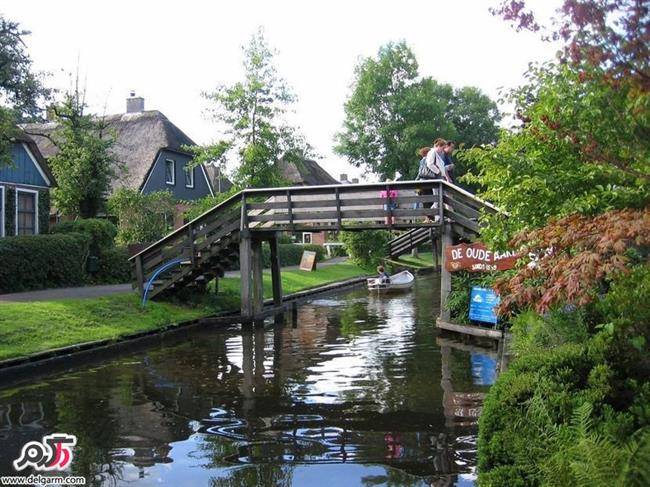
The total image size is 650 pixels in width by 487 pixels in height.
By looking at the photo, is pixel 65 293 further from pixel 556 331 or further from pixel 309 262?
pixel 556 331

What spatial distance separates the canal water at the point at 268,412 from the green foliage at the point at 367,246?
21196mm

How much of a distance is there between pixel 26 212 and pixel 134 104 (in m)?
19.6

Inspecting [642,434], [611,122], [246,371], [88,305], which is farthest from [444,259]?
[642,434]

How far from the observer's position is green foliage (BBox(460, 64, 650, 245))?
15.3 feet

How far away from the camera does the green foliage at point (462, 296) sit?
542 inches

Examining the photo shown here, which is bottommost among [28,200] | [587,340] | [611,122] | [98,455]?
[98,455]

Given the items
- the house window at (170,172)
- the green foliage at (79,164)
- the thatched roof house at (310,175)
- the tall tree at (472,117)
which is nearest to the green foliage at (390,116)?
the thatched roof house at (310,175)

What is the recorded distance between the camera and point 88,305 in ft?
47.6

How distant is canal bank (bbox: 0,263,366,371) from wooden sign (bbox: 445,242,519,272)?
645 cm

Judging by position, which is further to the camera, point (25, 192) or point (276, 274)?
point (25, 192)

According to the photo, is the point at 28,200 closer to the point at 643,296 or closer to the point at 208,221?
the point at 208,221

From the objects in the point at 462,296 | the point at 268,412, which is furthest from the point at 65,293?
the point at 268,412

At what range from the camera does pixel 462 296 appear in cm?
1388

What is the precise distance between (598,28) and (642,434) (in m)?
2.40
